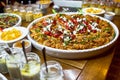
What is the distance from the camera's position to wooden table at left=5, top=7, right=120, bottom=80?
99cm

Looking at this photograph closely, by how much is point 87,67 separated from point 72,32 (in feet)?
1.24

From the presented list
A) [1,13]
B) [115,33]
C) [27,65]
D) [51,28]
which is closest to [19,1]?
[1,13]

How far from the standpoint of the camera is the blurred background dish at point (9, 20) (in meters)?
1.60

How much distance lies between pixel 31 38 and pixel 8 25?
0.43 metres

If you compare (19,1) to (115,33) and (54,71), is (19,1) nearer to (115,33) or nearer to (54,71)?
(115,33)

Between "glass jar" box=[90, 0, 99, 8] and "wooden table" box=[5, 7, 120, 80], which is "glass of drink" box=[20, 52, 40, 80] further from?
"glass jar" box=[90, 0, 99, 8]

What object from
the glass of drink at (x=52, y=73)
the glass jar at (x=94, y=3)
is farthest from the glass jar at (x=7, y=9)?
the glass of drink at (x=52, y=73)

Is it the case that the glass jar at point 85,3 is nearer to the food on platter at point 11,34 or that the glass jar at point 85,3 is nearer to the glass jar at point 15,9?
the glass jar at point 15,9

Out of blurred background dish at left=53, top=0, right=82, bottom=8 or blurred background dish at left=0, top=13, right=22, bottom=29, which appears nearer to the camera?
blurred background dish at left=0, top=13, right=22, bottom=29

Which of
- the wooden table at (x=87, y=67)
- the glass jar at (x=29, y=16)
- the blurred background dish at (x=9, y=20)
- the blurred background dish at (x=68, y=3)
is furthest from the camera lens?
the blurred background dish at (x=68, y=3)

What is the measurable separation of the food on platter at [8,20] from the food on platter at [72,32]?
9.8 inches

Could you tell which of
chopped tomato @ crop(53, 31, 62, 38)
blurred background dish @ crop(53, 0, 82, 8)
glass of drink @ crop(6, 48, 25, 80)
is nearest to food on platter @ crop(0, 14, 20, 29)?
chopped tomato @ crop(53, 31, 62, 38)

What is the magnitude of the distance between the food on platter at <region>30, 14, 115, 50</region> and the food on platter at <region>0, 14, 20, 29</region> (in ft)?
0.82

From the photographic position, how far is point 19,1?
215cm
